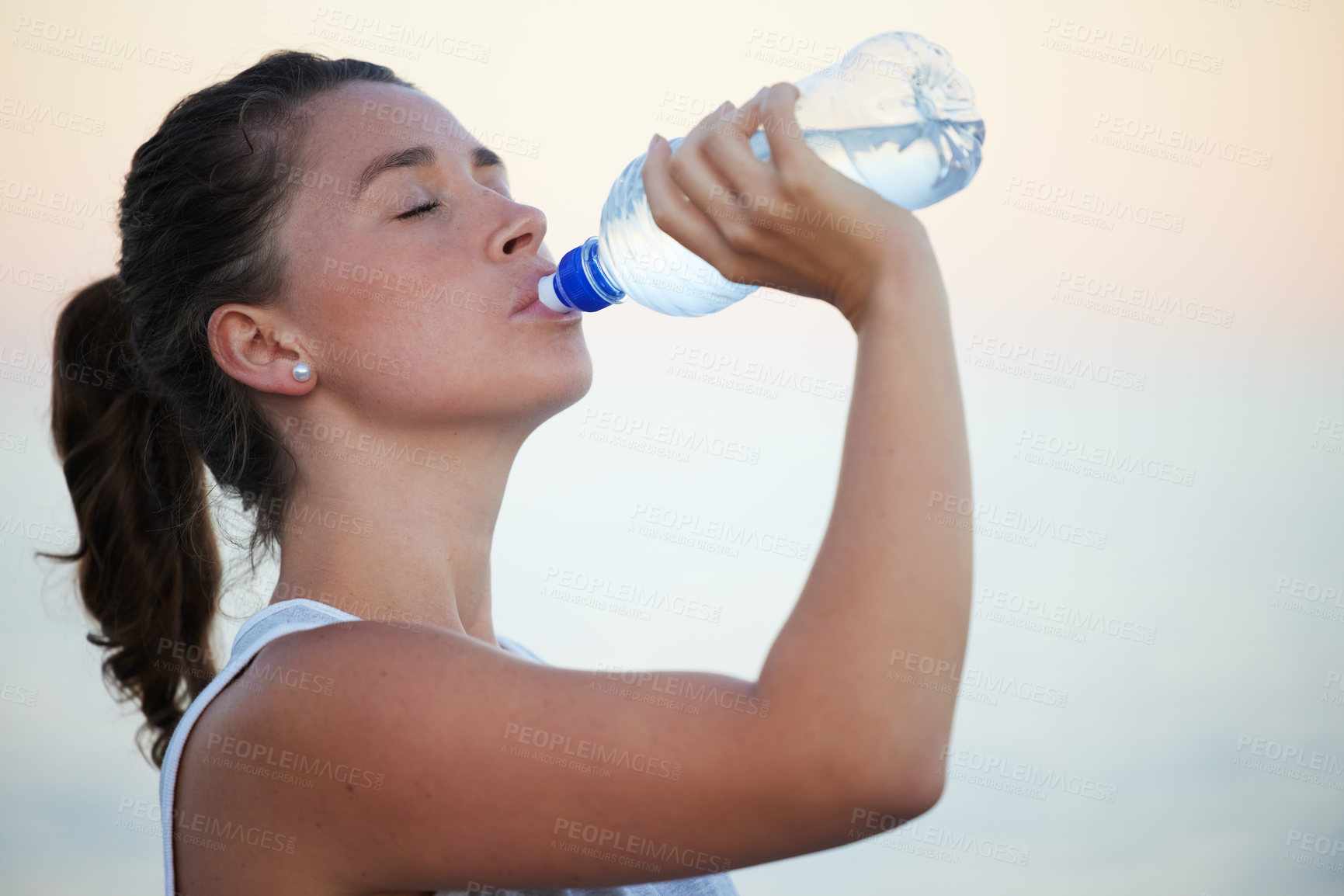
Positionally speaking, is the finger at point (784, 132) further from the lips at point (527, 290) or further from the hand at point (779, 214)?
the lips at point (527, 290)

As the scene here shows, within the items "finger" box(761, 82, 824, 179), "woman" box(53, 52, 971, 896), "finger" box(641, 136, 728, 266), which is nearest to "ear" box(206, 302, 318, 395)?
"woman" box(53, 52, 971, 896)

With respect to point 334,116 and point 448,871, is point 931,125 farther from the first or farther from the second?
point 448,871

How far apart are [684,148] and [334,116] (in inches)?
26.5

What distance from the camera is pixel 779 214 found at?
36.3 inches

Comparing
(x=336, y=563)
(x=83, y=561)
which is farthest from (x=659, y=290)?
(x=83, y=561)

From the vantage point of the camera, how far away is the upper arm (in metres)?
0.83

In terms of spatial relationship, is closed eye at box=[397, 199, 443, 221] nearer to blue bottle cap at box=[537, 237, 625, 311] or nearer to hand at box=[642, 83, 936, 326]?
blue bottle cap at box=[537, 237, 625, 311]

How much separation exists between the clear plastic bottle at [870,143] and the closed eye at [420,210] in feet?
0.56

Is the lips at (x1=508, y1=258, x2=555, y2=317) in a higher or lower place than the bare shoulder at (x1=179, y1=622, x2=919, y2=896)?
higher

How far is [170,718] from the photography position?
176 centimetres

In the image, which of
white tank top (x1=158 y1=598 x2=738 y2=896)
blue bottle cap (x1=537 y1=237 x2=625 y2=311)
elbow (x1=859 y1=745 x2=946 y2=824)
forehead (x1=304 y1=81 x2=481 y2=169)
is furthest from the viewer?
forehead (x1=304 y1=81 x2=481 y2=169)

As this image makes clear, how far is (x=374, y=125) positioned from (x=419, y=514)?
0.50 metres

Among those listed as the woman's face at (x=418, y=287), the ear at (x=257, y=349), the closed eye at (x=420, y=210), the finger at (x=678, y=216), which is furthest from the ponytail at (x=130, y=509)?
the finger at (x=678, y=216)

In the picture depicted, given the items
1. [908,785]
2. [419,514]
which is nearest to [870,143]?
[419,514]
